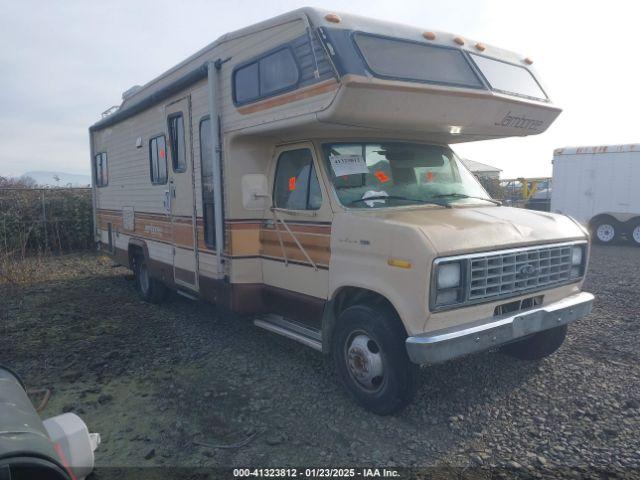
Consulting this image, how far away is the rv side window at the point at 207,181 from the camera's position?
18.7ft

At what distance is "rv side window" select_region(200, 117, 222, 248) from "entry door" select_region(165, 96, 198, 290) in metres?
0.28

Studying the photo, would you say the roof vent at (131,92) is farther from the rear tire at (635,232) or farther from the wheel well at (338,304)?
the rear tire at (635,232)

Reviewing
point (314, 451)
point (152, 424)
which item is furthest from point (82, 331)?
point (314, 451)

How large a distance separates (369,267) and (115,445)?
2.31m

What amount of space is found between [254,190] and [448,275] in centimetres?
219

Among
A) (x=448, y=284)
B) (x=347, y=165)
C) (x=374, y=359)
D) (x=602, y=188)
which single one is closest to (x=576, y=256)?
(x=448, y=284)

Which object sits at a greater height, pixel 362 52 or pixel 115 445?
pixel 362 52

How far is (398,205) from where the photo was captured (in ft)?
14.8

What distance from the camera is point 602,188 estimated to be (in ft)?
49.3

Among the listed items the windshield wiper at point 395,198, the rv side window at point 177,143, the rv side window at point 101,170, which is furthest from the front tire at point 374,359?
the rv side window at point 101,170

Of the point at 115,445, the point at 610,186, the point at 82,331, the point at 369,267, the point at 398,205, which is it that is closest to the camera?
the point at 115,445

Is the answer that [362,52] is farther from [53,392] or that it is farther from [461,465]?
[53,392]

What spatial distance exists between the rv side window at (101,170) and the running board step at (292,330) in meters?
5.53

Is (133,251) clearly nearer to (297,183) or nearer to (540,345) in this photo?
(297,183)
